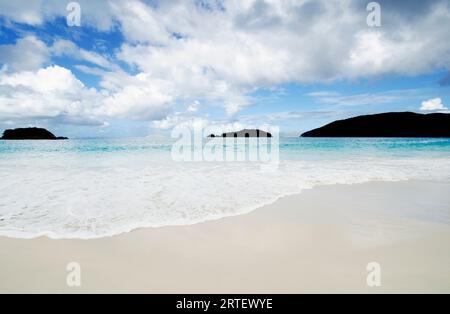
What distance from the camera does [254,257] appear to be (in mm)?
3406

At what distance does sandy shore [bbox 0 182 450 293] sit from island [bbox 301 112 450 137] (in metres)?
130

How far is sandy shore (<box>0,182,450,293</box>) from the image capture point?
9.37 ft

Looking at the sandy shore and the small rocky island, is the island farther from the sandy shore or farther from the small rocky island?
the small rocky island

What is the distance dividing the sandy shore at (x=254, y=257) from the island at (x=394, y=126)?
130 m

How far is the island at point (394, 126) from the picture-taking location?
10725cm

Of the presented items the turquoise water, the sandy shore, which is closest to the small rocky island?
the turquoise water

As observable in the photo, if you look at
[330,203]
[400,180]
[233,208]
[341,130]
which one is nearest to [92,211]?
[233,208]

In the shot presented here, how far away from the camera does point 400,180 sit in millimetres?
9211

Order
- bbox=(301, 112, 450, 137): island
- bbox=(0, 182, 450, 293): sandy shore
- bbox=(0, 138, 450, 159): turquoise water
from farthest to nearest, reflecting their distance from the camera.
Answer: bbox=(301, 112, 450, 137): island < bbox=(0, 138, 450, 159): turquoise water < bbox=(0, 182, 450, 293): sandy shore

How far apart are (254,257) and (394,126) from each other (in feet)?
477

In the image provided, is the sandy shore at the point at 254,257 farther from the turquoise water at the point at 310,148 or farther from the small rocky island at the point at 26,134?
the small rocky island at the point at 26,134

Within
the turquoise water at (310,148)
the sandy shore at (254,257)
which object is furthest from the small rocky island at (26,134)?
the sandy shore at (254,257)

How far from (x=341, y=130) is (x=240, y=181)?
501ft
